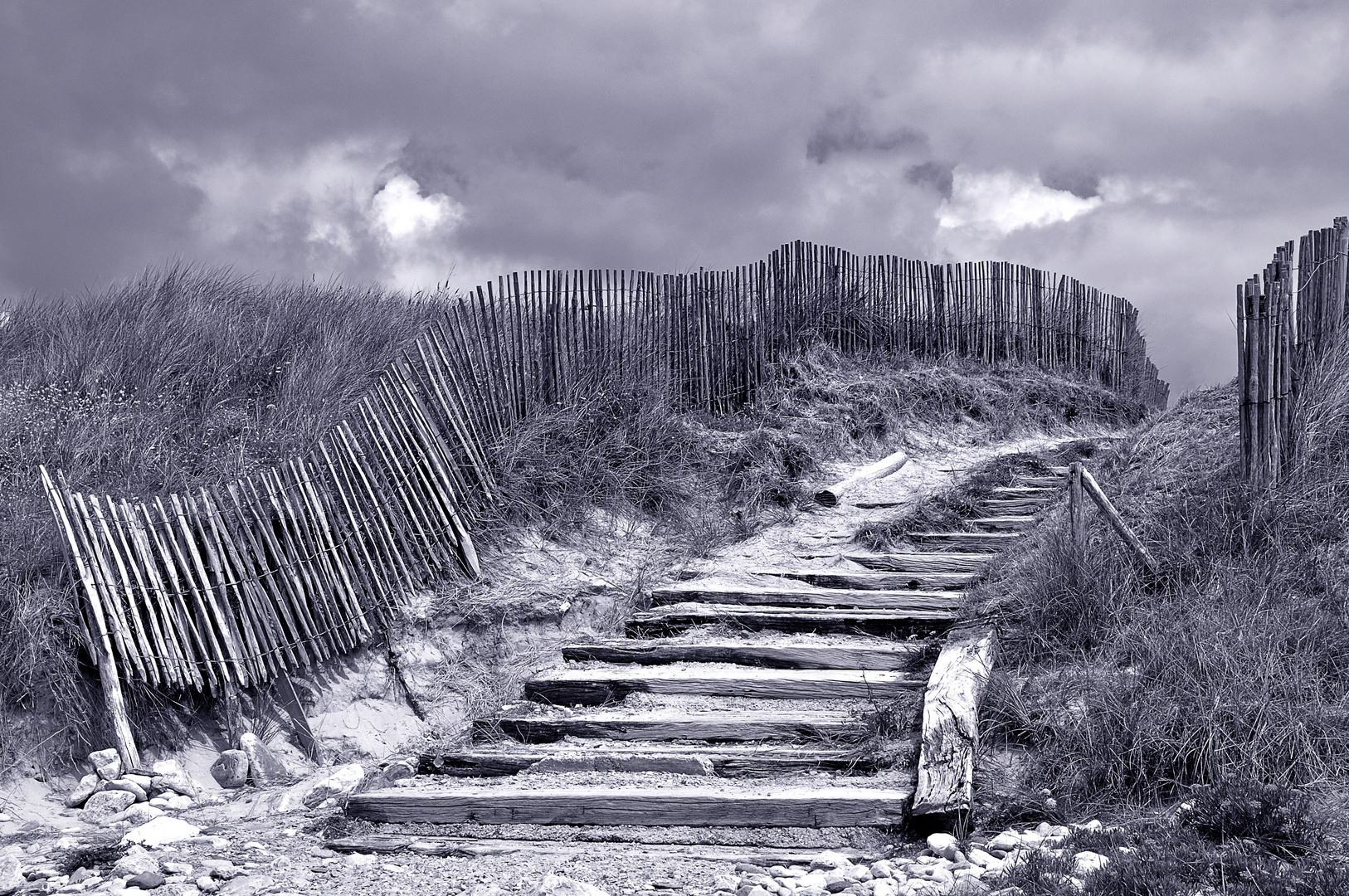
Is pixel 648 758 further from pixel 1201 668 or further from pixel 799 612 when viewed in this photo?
pixel 1201 668

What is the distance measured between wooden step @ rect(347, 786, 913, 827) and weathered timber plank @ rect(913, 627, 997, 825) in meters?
0.13

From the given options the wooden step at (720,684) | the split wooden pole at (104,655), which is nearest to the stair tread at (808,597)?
the wooden step at (720,684)

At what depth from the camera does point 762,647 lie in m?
5.34

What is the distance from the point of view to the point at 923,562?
659 centimetres

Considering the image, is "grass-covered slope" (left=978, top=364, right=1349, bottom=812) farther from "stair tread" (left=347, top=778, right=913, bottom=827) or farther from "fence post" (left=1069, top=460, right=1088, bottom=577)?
"stair tread" (left=347, top=778, right=913, bottom=827)

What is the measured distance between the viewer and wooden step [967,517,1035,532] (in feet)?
23.7

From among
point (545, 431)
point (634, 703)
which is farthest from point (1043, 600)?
point (545, 431)

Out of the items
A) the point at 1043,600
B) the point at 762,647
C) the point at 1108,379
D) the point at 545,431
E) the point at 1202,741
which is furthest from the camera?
the point at 1108,379

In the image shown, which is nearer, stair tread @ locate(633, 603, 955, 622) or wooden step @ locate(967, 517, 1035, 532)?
stair tread @ locate(633, 603, 955, 622)

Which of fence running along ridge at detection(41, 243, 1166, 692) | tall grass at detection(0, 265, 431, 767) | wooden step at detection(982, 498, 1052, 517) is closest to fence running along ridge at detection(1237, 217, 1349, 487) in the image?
wooden step at detection(982, 498, 1052, 517)

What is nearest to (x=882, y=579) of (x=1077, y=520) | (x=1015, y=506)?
(x=1077, y=520)

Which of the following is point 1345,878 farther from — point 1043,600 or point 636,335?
point 636,335

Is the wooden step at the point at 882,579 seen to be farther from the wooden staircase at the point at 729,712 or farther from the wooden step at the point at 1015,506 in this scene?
the wooden step at the point at 1015,506

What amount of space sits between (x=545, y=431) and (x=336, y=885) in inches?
173
